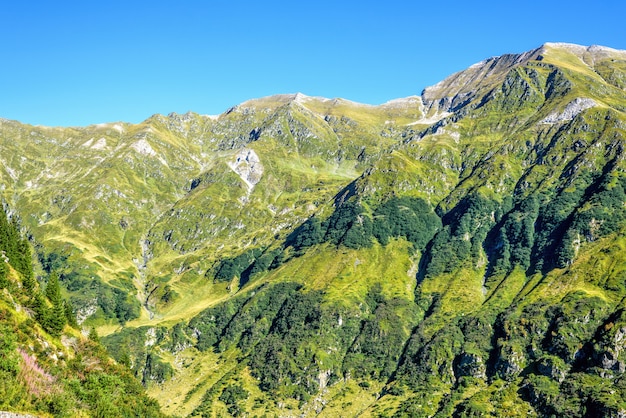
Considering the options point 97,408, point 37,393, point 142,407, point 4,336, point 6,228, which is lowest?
point 142,407

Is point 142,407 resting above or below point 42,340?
below

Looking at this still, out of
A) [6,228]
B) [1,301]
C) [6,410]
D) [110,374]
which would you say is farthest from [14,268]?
[6,410]

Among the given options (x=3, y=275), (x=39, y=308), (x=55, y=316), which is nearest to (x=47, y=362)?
(x=55, y=316)

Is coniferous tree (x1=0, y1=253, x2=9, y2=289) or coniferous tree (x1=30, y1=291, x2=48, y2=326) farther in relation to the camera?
coniferous tree (x1=30, y1=291, x2=48, y2=326)

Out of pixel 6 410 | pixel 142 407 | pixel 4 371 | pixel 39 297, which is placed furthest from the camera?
pixel 142 407

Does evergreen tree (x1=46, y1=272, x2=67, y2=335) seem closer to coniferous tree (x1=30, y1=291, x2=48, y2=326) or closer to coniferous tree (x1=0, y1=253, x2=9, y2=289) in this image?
coniferous tree (x1=30, y1=291, x2=48, y2=326)

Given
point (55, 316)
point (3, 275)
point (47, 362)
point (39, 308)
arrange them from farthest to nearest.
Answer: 1. point (39, 308)
2. point (55, 316)
3. point (3, 275)
4. point (47, 362)

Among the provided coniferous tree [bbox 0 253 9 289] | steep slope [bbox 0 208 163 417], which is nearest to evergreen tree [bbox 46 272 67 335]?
steep slope [bbox 0 208 163 417]

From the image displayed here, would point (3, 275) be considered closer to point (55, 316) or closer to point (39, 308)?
point (39, 308)

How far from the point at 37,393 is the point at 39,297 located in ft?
121

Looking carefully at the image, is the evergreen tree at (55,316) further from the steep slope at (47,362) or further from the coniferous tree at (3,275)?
the coniferous tree at (3,275)

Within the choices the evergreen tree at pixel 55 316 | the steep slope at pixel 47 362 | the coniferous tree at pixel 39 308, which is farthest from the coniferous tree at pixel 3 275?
the evergreen tree at pixel 55 316

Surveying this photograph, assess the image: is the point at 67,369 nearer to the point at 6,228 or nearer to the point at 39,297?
the point at 39,297

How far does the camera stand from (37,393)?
3155 inches
